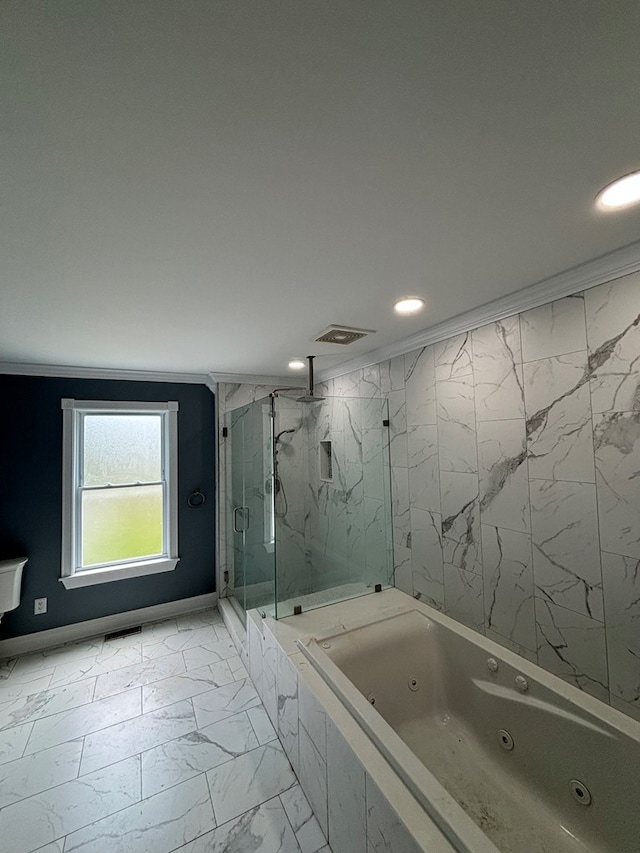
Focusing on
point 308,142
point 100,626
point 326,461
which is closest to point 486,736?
point 326,461

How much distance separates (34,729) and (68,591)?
43.1 inches

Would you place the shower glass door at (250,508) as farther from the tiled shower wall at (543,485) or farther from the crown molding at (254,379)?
the tiled shower wall at (543,485)

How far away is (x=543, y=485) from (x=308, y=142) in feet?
5.53

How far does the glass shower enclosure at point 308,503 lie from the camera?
2658mm

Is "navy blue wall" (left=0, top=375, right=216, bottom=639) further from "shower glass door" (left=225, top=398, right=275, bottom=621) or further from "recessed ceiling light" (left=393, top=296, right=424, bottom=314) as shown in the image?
"recessed ceiling light" (left=393, top=296, right=424, bottom=314)

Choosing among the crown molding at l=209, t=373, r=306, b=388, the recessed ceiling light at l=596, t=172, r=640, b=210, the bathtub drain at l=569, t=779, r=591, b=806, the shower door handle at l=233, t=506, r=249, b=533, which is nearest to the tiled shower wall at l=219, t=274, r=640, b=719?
the bathtub drain at l=569, t=779, r=591, b=806

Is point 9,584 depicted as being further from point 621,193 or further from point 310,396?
point 621,193

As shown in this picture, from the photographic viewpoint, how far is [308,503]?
10.5 ft

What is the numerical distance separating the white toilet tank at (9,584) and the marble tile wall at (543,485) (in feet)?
9.89

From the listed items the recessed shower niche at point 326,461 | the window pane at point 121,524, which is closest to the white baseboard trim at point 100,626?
the window pane at point 121,524

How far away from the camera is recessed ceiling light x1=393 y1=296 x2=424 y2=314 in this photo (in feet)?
5.82

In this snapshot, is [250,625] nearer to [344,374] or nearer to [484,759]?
[484,759]

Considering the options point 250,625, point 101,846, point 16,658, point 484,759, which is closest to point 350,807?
point 484,759

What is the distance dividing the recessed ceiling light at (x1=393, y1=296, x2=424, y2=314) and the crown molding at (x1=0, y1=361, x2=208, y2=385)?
87.3 inches
